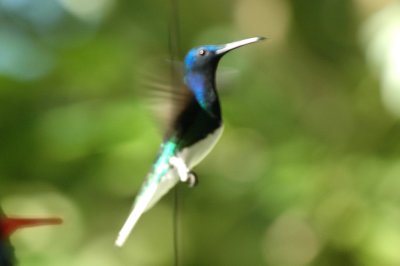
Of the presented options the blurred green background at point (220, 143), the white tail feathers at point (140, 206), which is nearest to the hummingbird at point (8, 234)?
the white tail feathers at point (140, 206)

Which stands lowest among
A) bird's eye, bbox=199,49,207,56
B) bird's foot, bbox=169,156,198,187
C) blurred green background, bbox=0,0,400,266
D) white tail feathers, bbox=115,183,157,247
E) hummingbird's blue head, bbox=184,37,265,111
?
blurred green background, bbox=0,0,400,266

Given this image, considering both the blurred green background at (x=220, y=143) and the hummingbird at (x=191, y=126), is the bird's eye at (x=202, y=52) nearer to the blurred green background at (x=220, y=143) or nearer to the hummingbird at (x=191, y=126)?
the hummingbird at (x=191, y=126)

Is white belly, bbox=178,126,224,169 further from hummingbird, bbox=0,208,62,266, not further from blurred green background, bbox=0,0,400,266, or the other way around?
blurred green background, bbox=0,0,400,266

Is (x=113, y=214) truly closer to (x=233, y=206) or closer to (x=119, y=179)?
(x=119, y=179)

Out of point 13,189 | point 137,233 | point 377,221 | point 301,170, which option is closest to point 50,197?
point 13,189

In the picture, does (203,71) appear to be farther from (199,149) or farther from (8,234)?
(8,234)

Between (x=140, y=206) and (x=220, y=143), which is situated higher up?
(x=140, y=206)

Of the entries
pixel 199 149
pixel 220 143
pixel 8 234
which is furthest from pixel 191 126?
pixel 220 143

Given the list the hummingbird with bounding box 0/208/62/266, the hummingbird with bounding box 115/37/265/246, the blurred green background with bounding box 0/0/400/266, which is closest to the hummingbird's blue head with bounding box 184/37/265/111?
the hummingbird with bounding box 115/37/265/246
